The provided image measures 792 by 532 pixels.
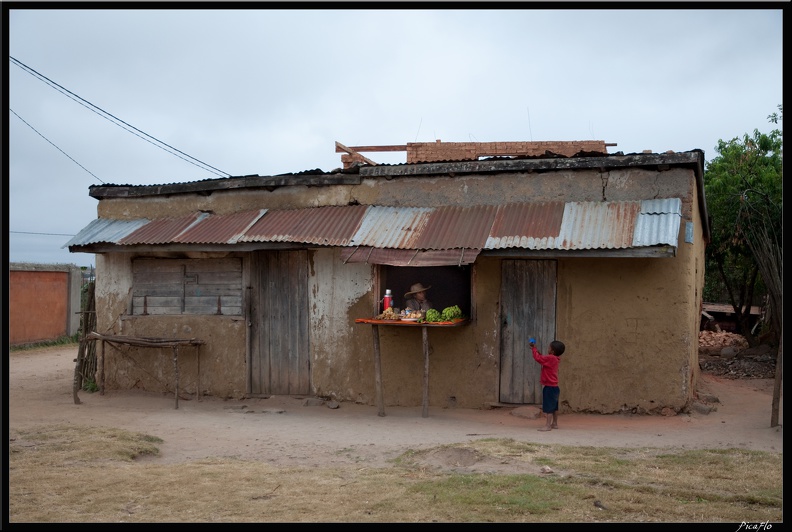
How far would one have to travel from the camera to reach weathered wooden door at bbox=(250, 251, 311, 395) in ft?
36.7

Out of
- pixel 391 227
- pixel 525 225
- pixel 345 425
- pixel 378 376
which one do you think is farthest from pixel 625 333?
pixel 345 425

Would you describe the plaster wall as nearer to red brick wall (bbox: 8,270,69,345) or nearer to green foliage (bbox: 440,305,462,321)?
green foliage (bbox: 440,305,462,321)

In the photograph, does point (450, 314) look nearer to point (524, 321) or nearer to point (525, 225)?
point (524, 321)

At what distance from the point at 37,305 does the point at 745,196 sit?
1938 cm

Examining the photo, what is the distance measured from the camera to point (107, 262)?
1225 centimetres

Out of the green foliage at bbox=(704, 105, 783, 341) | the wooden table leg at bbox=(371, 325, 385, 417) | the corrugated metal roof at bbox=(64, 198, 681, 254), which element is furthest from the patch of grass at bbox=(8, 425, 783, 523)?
the green foliage at bbox=(704, 105, 783, 341)

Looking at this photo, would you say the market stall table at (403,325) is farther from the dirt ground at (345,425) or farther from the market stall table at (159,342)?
the market stall table at (159,342)

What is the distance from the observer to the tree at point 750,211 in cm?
1420

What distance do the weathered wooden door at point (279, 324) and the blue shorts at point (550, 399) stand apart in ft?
12.9

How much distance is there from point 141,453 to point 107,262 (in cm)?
561

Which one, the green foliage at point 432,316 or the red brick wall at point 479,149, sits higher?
the red brick wall at point 479,149

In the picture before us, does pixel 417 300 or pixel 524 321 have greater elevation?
pixel 417 300

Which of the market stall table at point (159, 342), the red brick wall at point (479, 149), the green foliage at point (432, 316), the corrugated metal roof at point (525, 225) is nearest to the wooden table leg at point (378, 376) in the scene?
the green foliage at point (432, 316)

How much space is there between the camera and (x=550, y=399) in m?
8.99
